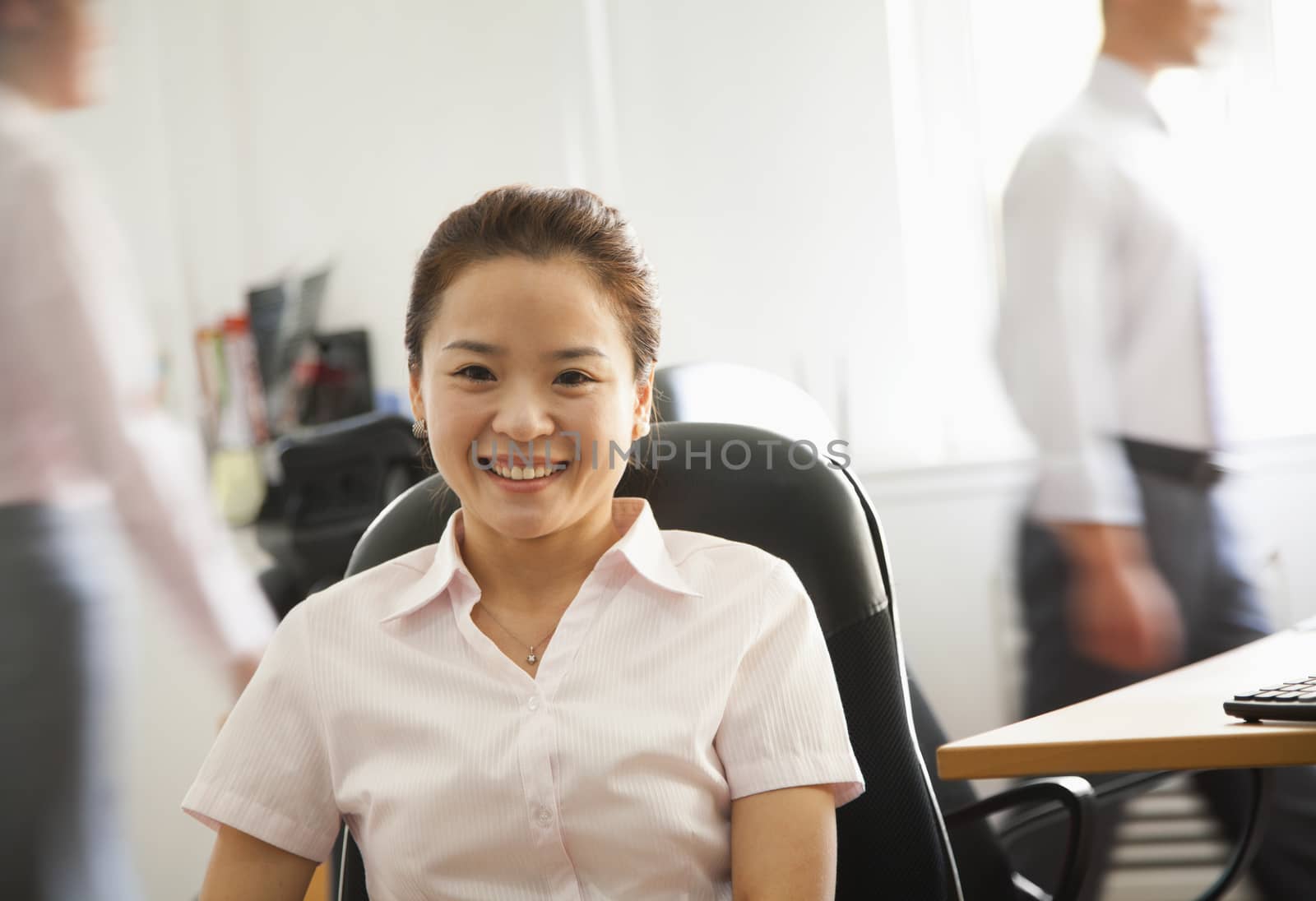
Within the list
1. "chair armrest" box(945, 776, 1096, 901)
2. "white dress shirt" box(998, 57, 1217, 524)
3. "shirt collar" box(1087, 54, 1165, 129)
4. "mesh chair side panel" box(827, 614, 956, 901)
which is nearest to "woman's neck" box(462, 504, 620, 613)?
"mesh chair side panel" box(827, 614, 956, 901)

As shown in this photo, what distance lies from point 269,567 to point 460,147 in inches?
41.8

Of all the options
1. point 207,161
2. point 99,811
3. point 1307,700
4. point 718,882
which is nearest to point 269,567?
point 99,811

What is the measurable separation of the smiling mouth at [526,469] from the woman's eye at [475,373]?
0.22ft

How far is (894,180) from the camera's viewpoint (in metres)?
2.68

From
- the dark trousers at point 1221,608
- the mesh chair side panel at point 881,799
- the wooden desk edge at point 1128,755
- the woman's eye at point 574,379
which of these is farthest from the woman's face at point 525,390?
the dark trousers at point 1221,608

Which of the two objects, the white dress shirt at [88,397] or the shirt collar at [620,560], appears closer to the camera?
Answer: the shirt collar at [620,560]

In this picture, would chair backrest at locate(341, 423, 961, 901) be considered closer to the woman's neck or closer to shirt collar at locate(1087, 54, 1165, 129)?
the woman's neck

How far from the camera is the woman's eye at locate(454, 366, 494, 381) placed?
1.10 metres

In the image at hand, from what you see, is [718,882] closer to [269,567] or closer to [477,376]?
[477,376]

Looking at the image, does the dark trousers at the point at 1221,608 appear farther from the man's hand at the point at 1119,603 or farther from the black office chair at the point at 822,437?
the black office chair at the point at 822,437

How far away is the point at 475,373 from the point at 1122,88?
1.59 metres

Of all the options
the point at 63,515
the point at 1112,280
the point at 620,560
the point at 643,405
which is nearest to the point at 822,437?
the point at 643,405

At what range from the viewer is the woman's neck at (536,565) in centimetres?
115

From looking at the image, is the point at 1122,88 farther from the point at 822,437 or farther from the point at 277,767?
the point at 277,767
